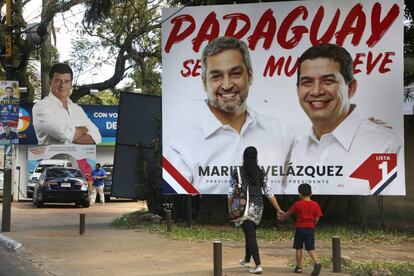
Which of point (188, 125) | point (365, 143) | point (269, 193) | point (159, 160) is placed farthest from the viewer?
point (159, 160)

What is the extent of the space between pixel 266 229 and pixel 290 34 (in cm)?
468

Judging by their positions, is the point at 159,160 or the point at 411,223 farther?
the point at 159,160

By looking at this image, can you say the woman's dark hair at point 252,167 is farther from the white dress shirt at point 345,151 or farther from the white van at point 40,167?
the white van at point 40,167

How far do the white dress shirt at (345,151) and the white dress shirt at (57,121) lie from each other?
1722cm

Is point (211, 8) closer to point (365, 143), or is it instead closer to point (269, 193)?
point (365, 143)

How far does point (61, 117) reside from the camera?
2833 cm

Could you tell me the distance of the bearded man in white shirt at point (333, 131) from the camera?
43.2 feet

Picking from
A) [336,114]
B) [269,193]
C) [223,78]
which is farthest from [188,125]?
[269,193]

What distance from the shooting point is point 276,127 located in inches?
536

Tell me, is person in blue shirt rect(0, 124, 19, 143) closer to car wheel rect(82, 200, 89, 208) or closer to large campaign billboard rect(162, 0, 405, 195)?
large campaign billboard rect(162, 0, 405, 195)

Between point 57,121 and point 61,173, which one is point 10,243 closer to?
point 61,173

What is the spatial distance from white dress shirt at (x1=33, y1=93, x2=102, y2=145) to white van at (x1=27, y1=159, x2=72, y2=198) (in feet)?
3.12

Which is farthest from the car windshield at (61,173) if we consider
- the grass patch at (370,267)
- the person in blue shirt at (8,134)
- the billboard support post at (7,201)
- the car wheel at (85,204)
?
the grass patch at (370,267)

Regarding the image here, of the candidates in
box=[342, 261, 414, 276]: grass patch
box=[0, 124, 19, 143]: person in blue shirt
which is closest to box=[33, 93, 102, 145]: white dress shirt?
box=[0, 124, 19, 143]: person in blue shirt
